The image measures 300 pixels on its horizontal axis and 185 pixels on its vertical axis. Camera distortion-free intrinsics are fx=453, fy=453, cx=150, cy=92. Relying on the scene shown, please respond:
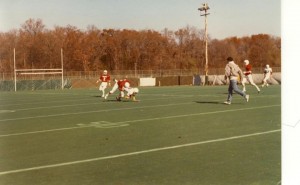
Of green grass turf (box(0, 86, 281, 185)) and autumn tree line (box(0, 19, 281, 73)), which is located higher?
autumn tree line (box(0, 19, 281, 73))

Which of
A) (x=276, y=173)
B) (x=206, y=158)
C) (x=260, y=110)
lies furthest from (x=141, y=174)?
(x=260, y=110)

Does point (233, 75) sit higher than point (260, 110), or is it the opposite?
point (233, 75)

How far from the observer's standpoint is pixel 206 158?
685 centimetres

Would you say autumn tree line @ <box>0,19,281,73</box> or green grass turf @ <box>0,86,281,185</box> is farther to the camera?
autumn tree line @ <box>0,19,281,73</box>

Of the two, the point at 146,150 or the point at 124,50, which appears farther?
the point at 124,50

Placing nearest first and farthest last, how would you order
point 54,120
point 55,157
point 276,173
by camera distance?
point 276,173
point 55,157
point 54,120

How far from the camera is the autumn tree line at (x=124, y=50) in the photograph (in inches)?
2842

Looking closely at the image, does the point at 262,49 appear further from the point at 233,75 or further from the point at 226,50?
the point at 233,75

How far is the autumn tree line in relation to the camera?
72188mm

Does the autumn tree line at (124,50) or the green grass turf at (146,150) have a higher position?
the autumn tree line at (124,50)

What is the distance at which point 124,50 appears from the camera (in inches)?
3644

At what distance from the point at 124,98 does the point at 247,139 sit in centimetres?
1526

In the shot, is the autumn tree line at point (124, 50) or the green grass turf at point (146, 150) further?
the autumn tree line at point (124, 50)
